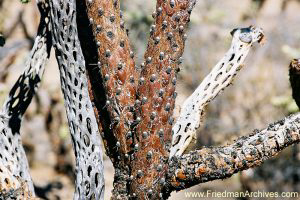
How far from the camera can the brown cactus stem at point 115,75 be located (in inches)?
113

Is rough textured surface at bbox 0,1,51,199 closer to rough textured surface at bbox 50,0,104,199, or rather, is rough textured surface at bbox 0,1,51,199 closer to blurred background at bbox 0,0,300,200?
rough textured surface at bbox 50,0,104,199

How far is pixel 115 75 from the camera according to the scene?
292cm

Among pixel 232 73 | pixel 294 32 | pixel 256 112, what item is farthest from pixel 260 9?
pixel 232 73

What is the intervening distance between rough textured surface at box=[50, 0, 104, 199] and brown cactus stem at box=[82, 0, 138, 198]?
0.38 feet

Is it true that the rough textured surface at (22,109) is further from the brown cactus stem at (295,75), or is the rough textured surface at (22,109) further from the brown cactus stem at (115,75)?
Answer: the brown cactus stem at (295,75)

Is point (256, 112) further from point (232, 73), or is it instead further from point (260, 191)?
point (232, 73)

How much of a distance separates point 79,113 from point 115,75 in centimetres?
30

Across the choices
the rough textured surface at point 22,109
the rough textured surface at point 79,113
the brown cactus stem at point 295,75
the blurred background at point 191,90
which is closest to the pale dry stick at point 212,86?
the brown cactus stem at point 295,75

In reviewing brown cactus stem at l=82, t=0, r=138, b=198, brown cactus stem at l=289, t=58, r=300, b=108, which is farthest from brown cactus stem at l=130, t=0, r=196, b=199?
brown cactus stem at l=289, t=58, r=300, b=108

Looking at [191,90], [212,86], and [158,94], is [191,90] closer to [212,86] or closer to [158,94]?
[212,86]

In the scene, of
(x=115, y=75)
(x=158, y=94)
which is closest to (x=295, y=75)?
(x=158, y=94)

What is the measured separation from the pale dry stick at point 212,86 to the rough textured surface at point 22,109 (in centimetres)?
96

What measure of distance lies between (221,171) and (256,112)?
5.36m

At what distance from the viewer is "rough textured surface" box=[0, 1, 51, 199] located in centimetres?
302
